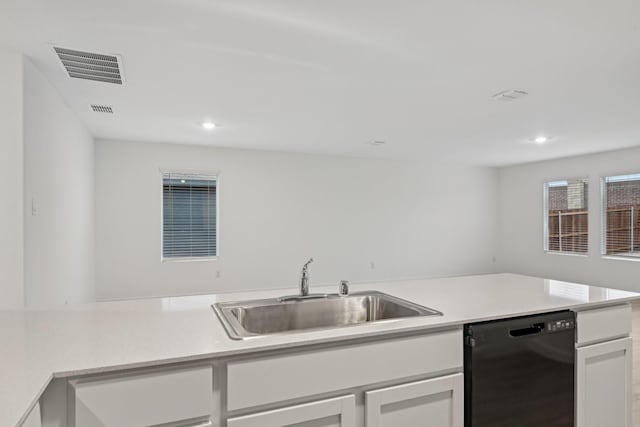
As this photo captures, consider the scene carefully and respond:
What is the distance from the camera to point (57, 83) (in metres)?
3.14

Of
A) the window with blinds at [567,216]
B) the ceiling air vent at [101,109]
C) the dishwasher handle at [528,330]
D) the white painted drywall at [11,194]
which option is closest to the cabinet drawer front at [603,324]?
the dishwasher handle at [528,330]

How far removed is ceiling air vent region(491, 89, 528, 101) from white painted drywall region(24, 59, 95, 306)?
3.90 m

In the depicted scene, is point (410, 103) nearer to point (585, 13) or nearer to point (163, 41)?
point (585, 13)

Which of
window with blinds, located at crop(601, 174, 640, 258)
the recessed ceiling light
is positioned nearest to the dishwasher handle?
the recessed ceiling light

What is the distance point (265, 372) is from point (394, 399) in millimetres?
524

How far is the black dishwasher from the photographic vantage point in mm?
1499

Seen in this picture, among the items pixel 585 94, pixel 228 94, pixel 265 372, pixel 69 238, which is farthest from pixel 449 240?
pixel 265 372

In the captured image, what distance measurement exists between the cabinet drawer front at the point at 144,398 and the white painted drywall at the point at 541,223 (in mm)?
7426

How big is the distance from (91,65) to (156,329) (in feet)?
7.99

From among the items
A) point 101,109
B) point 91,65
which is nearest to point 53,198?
point 101,109

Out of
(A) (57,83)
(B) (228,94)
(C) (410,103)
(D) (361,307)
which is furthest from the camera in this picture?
(C) (410,103)

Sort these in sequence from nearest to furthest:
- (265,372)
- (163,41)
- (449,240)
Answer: (265,372) → (163,41) → (449,240)

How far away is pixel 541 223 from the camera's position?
756 cm

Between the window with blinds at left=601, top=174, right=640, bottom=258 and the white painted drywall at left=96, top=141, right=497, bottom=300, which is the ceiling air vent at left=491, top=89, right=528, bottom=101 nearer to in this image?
the white painted drywall at left=96, top=141, right=497, bottom=300
